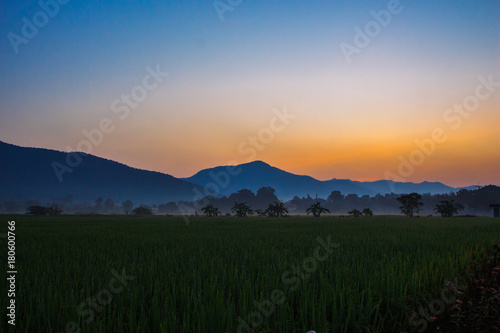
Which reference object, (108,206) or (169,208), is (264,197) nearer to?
(169,208)

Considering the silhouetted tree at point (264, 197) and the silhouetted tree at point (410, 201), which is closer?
the silhouetted tree at point (410, 201)

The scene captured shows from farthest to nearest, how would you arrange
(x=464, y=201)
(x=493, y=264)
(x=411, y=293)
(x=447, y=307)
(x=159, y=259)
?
(x=464, y=201) < (x=159, y=259) < (x=493, y=264) < (x=411, y=293) < (x=447, y=307)

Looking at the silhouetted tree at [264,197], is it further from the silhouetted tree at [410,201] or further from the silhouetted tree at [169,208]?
the silhouetted tree at [410,201]

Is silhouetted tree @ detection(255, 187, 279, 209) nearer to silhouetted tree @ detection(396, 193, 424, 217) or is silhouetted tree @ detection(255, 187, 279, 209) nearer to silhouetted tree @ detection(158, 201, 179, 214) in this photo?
silhouetted tree @ detection(158, 201, 179, 214)

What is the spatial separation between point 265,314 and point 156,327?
93 cm

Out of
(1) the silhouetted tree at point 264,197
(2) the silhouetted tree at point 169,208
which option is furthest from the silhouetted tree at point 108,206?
(1) the silhouetted tree at point 264,197

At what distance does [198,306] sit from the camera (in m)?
2.80

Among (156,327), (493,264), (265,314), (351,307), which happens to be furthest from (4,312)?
(493,264)

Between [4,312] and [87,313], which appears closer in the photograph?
[87,313]

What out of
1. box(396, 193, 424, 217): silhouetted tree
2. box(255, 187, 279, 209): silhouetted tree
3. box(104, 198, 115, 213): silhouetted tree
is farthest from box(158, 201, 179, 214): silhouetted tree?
box(396, 193, 424, 217): silhouetted tree

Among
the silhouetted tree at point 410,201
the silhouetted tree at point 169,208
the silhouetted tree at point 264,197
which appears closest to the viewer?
the silhouetted tree at point 410,201

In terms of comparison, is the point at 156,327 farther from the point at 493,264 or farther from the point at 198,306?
the point at 493,264

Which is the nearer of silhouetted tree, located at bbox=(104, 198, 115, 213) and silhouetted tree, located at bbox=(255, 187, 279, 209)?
silhouetted tree, located at bbox=(255, 187, 279, 209)

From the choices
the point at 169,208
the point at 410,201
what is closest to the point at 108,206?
the point at 169,208
